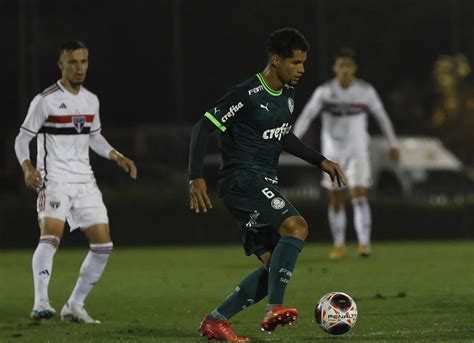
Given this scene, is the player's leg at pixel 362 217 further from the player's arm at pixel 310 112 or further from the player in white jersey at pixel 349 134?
the player's arm at pixel 310 112

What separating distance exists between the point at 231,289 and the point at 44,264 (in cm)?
331

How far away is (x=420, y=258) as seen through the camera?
56.6ft

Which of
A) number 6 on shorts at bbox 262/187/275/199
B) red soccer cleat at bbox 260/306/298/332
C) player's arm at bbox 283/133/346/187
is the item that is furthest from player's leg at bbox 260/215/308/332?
player's arm at bbox 283/133/346/187

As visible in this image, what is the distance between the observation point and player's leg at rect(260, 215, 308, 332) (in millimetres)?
7789

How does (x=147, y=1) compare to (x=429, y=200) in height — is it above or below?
above

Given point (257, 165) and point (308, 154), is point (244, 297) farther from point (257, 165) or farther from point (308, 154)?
point (308, 154)

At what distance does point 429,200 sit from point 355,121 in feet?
24.6

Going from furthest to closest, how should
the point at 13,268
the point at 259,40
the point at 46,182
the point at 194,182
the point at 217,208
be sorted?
the point at 259,40
the point at 217,208
the point at 13,268
the point at 46,182
the point at 194,182

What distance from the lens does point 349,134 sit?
17.3 m

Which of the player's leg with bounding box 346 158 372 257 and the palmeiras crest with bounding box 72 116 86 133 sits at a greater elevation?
the palmeiras crest with bounding box 72 116 86 133

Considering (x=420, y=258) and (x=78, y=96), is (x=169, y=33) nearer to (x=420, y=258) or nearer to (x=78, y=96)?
(x=420, y=258)

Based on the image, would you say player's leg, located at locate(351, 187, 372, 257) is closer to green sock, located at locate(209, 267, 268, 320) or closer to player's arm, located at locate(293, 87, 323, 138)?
player's arm, located at locate(293, 87, 323, 138)

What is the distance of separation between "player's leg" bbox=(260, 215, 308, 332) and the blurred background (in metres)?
14.4

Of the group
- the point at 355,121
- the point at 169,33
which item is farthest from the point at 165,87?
the point at 355,121
